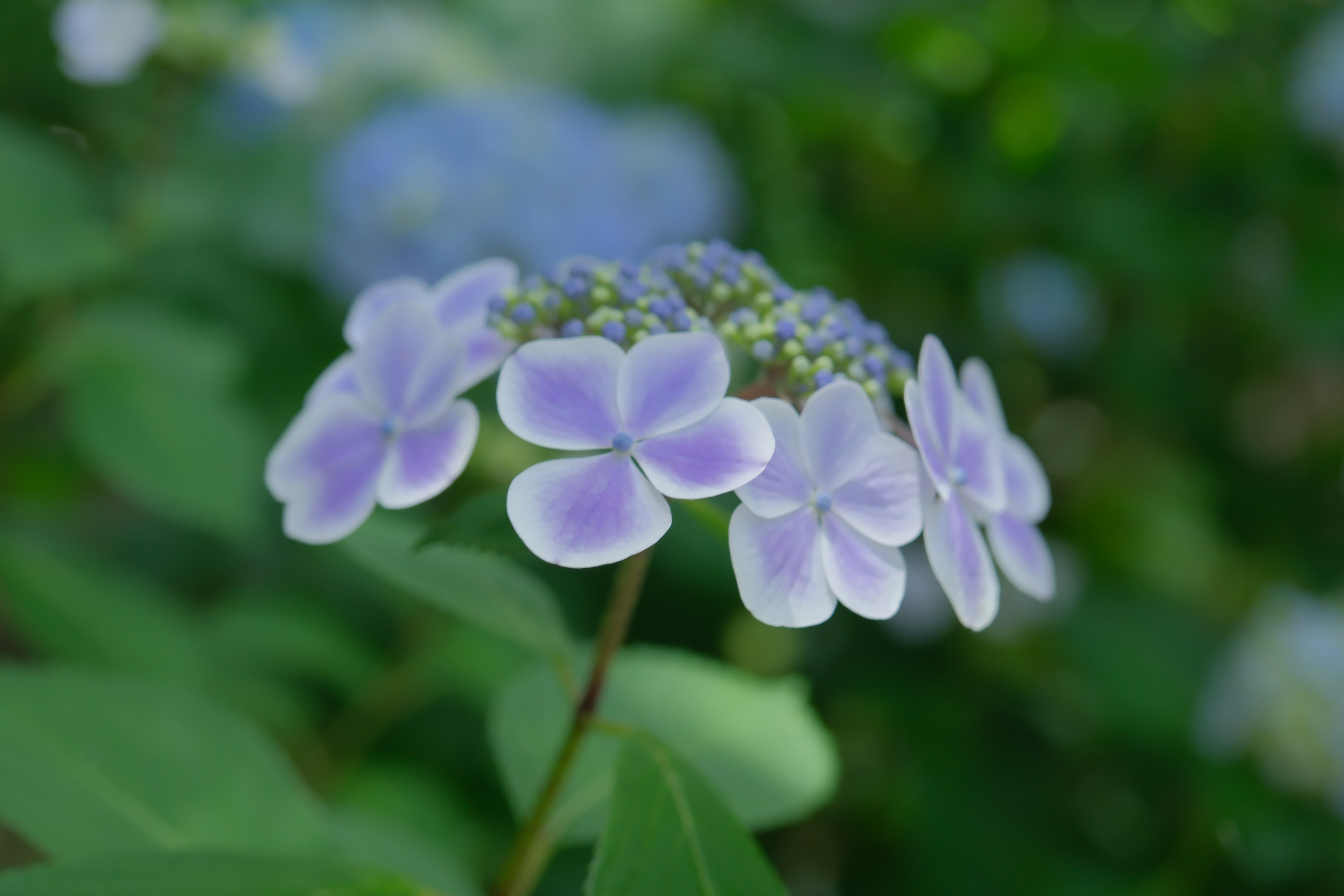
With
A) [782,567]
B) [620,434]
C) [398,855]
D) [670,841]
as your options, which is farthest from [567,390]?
[398,855]

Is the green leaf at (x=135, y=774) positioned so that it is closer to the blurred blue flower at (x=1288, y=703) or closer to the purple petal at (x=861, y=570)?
the purple petal at (x=861, y=570)

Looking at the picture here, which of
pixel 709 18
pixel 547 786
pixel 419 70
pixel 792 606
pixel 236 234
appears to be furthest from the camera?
pixel 709 18

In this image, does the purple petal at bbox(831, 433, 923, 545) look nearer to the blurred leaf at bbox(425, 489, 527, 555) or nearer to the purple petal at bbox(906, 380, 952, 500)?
the purple petal at bbox(906, 380, 952, 500)

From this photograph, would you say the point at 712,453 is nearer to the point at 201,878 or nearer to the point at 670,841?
the point at 670,841

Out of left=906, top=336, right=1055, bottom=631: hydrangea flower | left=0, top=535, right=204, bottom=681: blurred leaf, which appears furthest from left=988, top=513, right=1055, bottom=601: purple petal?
left=0, top=535, right=204, bottom=681: blurred leaf

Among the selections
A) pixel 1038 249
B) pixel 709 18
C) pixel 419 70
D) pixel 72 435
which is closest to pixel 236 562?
pixel 72 435

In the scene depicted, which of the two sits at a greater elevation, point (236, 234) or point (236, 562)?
point (236, 234)

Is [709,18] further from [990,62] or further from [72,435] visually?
[72,435]
